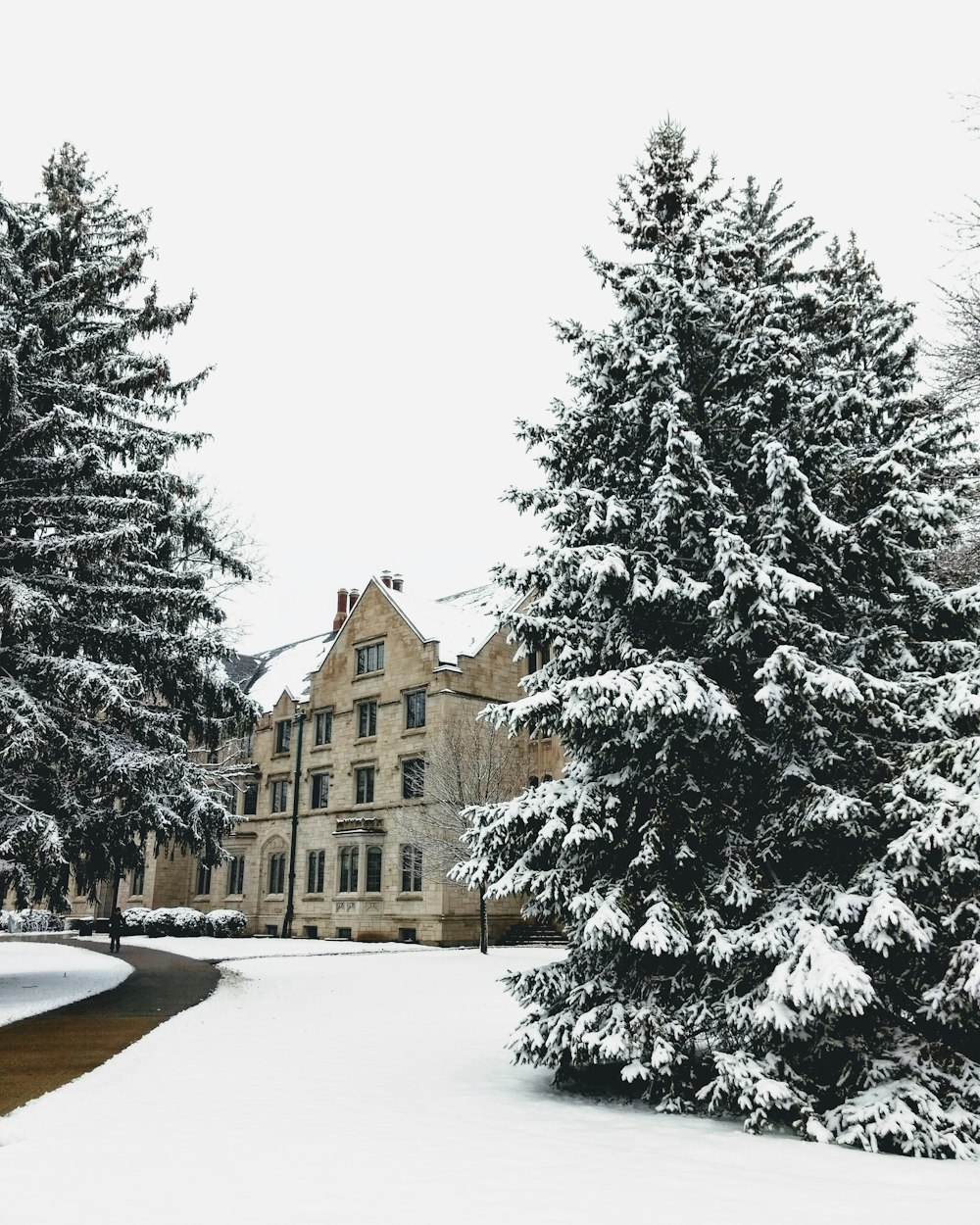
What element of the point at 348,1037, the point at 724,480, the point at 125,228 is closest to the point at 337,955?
the point at 348,1037

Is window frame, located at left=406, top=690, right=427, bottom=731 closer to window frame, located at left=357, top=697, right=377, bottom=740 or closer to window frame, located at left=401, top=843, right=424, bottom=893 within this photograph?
window frame, located at left=357, top=697, right=377, bottom=740

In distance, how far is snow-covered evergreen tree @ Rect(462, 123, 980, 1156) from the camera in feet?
25.8

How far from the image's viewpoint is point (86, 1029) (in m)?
13.2

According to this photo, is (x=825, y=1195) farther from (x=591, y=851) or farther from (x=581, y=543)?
(x=581, y=543)

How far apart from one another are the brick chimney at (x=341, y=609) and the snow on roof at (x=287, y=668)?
662 mm

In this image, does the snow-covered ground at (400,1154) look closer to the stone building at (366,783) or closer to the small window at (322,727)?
the stone building at (366,783)

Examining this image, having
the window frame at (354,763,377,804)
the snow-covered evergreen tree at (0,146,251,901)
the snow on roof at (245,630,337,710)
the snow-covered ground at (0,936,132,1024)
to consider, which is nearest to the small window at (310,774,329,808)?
the window frame at (354,763,377,804)

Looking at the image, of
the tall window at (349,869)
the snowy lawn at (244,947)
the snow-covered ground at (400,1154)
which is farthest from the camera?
the tall window at (349,869)

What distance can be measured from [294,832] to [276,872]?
235cm

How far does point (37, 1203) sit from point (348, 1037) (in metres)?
7.68

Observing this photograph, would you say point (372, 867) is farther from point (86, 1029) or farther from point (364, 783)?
point (86, 1029)

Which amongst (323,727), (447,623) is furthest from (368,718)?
(447,623)

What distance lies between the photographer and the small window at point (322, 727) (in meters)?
40.2

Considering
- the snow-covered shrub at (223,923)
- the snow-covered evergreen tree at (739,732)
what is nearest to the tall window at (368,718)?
the snow-covered shrub at (223,923)
